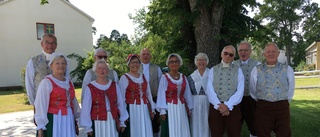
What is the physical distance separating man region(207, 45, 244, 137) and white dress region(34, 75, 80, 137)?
212cm

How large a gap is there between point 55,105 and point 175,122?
6.27 feet

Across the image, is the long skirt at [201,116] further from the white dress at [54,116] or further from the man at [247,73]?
the white dress at [54,116]

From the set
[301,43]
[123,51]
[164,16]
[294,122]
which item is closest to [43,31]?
[123,51]

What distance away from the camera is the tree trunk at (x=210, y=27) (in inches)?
265

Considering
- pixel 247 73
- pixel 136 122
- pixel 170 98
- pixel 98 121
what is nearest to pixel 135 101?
pixel 136 122

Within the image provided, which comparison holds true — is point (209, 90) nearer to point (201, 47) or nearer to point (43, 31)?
point (201, 47)

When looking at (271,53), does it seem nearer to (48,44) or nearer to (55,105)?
(55,105)

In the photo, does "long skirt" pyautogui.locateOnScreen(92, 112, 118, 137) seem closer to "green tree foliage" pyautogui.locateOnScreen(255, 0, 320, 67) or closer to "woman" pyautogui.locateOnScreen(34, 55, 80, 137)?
"woman" pyautogui.locateOnScreen(34, 55, 80, 137)

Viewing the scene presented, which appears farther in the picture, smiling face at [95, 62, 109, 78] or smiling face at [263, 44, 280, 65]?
smiling face at [263, 44, 280, 65]

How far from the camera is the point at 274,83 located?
4340 mm

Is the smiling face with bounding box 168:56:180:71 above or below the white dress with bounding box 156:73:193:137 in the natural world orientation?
above

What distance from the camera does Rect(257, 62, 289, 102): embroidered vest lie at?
4.33 metres

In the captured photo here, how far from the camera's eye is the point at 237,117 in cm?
452

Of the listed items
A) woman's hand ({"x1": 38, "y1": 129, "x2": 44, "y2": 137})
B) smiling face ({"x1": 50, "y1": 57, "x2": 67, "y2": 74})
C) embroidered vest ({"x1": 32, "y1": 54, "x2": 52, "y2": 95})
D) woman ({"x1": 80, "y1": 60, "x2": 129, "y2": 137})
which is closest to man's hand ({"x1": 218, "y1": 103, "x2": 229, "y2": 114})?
woman ({"x1": 80, "y1": 60, "x2": 129, "y2": 137})
